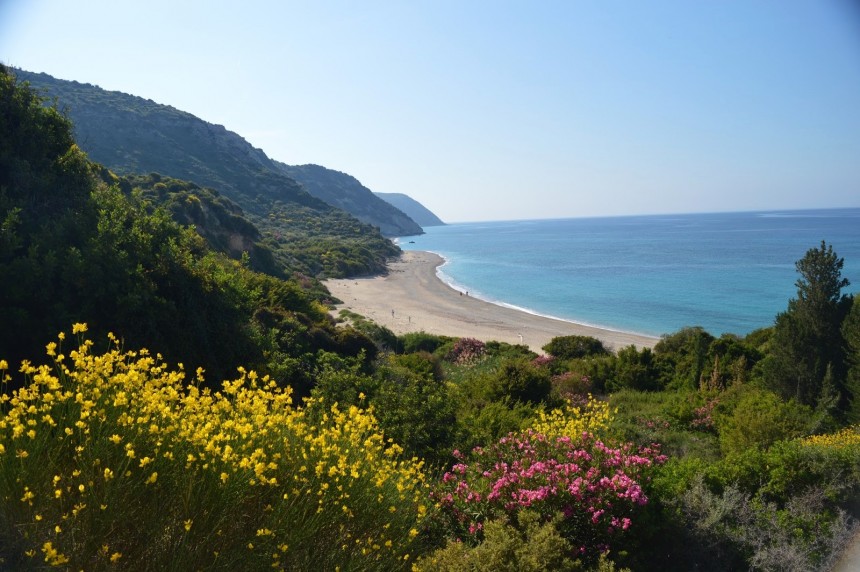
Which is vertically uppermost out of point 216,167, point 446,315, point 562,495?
point 216,167

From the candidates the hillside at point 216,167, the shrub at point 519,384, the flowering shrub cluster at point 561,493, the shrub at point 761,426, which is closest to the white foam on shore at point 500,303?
the hillside at point 216,167

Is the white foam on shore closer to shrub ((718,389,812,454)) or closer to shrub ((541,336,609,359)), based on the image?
shrub ((541,336,609,359))

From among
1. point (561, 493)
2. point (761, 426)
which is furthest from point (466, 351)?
point (561, 493)

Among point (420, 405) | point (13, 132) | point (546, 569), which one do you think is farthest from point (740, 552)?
point (13, 132)

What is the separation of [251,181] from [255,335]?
362ft

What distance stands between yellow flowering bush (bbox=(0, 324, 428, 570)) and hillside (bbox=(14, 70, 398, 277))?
210 feet

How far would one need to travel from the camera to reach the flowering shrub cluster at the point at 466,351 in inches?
1048

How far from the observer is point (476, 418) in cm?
1038

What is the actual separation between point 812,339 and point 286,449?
16018 millimetres

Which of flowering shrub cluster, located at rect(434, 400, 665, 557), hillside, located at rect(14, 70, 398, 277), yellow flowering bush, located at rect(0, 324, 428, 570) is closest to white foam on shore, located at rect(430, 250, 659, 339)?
hillside, located at rect(14, 70, 398, 277)

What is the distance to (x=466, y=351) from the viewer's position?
27766mm

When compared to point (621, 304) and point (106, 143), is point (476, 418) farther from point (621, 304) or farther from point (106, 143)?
point (106, 143)

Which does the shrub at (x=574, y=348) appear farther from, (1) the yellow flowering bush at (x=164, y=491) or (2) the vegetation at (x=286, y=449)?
(1) the yellow flowering bush at (x=164, y=491)

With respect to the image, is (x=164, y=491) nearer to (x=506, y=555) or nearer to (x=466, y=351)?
(x=506, y=555)
